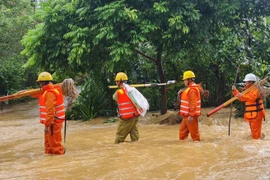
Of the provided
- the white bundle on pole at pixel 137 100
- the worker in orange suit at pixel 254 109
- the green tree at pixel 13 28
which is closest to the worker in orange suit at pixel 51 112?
the white bundle on pole at pixel 137 100

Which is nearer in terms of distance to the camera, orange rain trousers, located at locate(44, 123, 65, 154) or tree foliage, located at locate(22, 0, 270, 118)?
orange rain trousers, located at locate(44, 123, 65, 154)

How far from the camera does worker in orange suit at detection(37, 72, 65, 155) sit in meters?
6.76

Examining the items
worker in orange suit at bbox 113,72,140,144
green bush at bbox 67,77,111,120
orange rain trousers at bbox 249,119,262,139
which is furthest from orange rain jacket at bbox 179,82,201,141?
green bush at bbox 67,77,111,120

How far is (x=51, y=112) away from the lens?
6742mm

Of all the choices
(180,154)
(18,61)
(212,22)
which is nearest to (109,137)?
(180,154)

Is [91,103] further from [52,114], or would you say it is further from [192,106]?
[52,114]

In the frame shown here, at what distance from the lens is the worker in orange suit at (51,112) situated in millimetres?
6762

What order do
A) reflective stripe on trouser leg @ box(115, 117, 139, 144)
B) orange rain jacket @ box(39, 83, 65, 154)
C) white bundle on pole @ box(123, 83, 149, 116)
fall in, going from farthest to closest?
1. reflective stripe on trouser leg @ box(115, 117, 139, 144)
2. white bundle on pole @ box(123, 83, 149, 116)
3. orange rain jacket @ box(39, 83, 65, 154)

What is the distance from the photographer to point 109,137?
995cm

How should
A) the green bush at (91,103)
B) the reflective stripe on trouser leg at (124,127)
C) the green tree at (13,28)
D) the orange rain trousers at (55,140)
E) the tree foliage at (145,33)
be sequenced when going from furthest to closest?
the green tree at (13,28), the green bush at (91,103), the tree foliage at (145,33), the reflective stripe on trouser leg at (124,127), the orange rain trousers at (55,140)

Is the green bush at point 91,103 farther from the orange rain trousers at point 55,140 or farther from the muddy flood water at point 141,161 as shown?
the orange rain trousers at point 55,140

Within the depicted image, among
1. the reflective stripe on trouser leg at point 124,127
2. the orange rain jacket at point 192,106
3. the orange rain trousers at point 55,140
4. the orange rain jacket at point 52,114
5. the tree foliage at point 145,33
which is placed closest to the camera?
the orange rain jacket at point 52,114

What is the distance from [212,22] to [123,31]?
2783mm

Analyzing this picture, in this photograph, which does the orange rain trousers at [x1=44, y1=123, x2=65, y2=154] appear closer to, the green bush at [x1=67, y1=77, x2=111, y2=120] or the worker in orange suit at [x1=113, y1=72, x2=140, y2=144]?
the worker in orange suit at [x1=113, y1=72, x2=140, y2=144]
